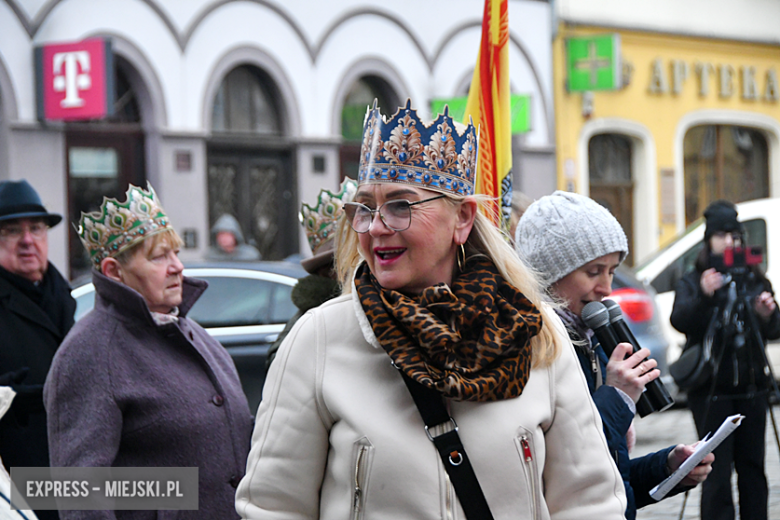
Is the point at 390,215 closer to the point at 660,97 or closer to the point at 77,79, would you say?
the point at 77,79

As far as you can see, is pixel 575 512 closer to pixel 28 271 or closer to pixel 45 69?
pixel 28 271

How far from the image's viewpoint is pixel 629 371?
2.90 m

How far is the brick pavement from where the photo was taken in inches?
261

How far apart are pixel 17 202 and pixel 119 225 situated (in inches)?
47.3

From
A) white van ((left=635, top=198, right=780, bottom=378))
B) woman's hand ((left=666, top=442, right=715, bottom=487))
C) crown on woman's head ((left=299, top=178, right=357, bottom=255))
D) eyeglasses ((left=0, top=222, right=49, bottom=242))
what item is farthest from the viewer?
white van ((left=635, top=198, right=780, bottom=378))

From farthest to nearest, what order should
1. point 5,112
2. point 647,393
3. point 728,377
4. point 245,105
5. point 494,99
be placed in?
point 245,105 → point 5,112 → point 728,377 → point 494,99 → point 647,393

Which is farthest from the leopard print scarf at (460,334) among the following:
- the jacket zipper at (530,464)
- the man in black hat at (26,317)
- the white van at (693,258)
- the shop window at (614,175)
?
the shop window at (614,175)

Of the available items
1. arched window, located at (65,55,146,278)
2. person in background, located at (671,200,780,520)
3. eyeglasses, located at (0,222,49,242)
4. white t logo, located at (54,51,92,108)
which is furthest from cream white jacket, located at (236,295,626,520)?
arched window, located at (65,55,146,278)

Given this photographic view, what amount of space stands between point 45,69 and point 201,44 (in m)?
2.65

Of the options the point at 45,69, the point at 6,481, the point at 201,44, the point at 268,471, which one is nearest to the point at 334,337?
the point at 268,471

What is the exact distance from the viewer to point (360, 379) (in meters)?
2.25

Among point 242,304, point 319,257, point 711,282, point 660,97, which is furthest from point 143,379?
point 660,97

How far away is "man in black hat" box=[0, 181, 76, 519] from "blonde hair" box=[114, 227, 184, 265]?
829mm

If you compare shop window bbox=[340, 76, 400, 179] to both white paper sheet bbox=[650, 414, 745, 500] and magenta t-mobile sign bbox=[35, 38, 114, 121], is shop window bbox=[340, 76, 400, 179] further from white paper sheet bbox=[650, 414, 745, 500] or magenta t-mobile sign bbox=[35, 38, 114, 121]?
white paper sheet bbox=[650, 414, 745, 500]
